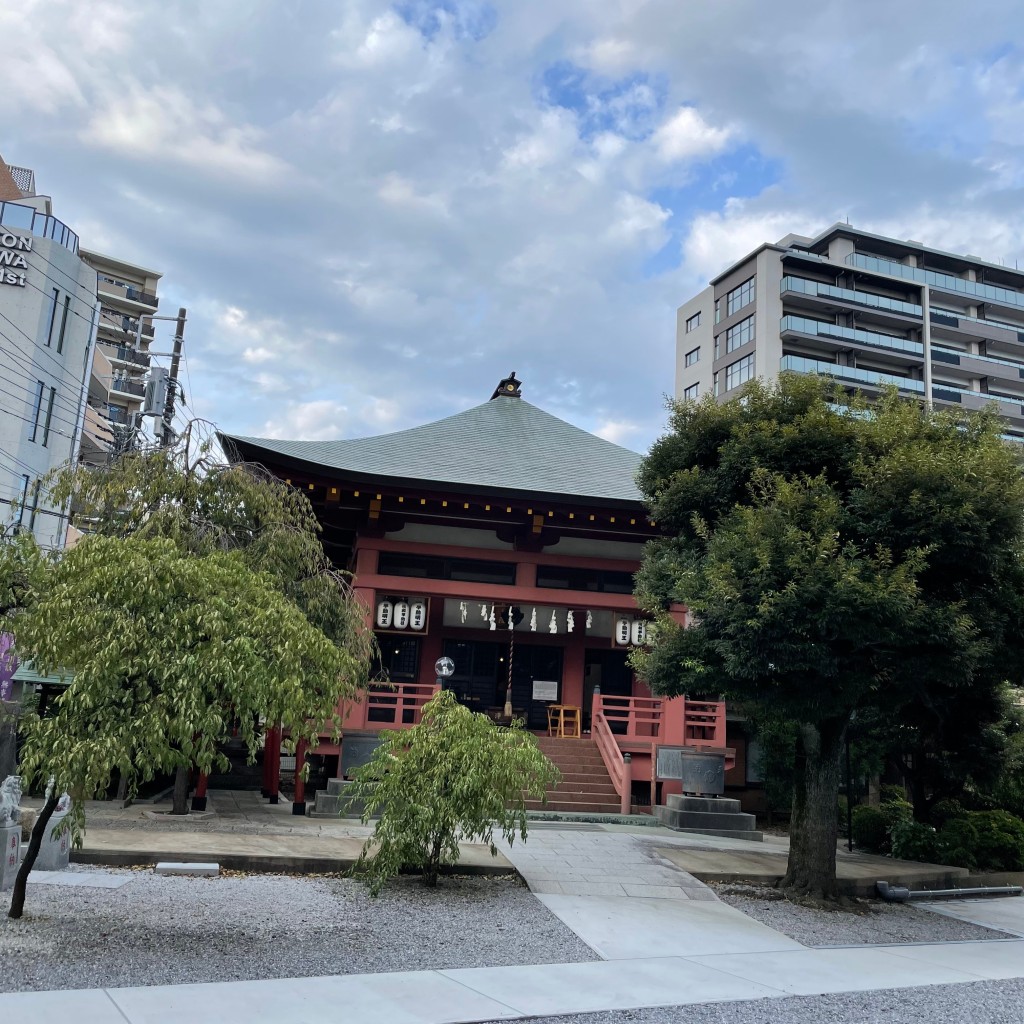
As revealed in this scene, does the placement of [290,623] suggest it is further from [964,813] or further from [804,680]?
[964,813]

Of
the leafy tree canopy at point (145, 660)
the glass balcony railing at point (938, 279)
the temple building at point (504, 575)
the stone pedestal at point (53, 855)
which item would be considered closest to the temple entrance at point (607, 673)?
the temple building at point (504, 575)

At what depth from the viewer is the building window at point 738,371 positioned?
58406 millimetres

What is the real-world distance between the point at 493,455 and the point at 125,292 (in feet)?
215

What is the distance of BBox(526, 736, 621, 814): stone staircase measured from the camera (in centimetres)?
1739

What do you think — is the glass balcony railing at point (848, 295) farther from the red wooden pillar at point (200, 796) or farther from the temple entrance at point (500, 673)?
the red wooden pillar at point (200, 796)

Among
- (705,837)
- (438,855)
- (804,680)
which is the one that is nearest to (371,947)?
(438,855)

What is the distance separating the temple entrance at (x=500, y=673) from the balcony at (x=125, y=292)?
63.0 meters

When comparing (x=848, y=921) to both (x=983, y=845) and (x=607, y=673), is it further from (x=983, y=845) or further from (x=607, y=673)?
(x=607, y=673)

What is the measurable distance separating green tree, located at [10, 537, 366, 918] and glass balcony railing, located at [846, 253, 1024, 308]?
61.1 m

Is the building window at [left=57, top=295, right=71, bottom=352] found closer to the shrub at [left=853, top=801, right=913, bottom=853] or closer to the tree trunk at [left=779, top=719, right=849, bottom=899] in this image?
the shrub at [left=853, top=801, right=913, bottom=853]

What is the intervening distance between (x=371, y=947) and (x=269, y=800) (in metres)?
10.2

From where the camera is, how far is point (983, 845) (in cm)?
1484

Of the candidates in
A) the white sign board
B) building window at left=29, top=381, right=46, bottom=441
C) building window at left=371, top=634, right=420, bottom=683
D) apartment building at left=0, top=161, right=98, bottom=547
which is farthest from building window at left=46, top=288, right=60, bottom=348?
the white sign board

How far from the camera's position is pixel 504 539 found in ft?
67.2
